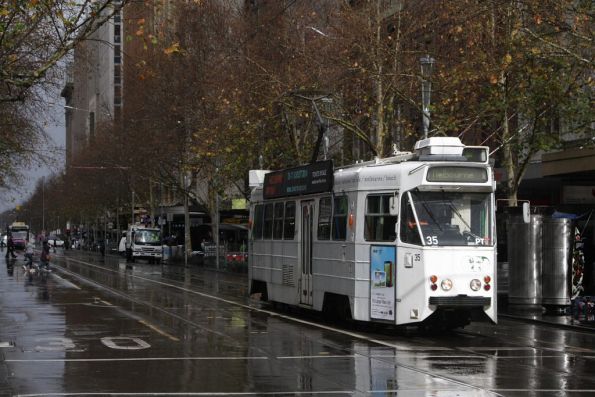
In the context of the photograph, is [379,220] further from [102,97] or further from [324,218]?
[102,97]

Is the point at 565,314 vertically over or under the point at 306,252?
under

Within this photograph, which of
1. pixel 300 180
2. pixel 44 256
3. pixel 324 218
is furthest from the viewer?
pixel 44 256

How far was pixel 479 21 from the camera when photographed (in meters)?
25.0

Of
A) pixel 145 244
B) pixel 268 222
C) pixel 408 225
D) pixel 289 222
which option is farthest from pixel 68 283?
pixel 145 244

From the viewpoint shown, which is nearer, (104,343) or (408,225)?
(104,343)

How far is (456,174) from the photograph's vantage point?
18609mm

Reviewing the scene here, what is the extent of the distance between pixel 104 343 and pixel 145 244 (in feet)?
176

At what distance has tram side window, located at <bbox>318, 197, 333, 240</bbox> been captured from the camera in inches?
845

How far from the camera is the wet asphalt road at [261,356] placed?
12352 millimetres

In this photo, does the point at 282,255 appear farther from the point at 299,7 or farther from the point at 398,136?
the point at 299,7

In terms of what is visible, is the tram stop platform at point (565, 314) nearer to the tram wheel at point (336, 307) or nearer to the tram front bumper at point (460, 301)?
the tram front bumper at point (460, 301)

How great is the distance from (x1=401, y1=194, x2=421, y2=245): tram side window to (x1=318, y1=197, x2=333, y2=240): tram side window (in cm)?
305

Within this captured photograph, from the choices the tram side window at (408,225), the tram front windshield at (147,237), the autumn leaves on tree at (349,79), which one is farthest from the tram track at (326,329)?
the tram front windshield at (147,237)

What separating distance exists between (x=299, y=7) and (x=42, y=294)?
17952 millimetres
